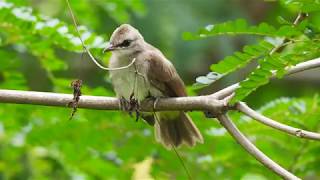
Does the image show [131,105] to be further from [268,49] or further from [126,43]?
[268,49]

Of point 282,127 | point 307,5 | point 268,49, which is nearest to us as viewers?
point 307,5

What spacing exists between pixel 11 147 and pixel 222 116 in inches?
90.6

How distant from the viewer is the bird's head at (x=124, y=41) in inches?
171

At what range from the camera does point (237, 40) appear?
7.80 meters

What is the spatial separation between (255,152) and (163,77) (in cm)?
139

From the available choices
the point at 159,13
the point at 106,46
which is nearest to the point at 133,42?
the point at 106,46

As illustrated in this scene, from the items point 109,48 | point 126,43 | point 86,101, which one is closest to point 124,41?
point 126,43

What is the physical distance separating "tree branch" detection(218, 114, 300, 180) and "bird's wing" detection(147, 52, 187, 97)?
1070 mm

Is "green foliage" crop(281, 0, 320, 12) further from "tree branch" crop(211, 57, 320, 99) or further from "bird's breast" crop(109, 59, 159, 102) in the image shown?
"bird's breast" crop(109, 59, 159, 102)

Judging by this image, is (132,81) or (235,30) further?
(132,81)

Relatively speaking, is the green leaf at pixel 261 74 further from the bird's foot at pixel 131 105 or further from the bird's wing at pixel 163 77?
the bird's wing at pixel 163 77

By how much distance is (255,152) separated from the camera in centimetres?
316

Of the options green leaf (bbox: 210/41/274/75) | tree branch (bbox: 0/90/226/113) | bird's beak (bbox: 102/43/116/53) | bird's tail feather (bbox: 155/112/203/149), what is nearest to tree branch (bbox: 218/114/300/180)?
tree branch (bbox: 0/90/226/113)

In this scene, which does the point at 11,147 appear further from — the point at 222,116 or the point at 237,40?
the point at 237,40
